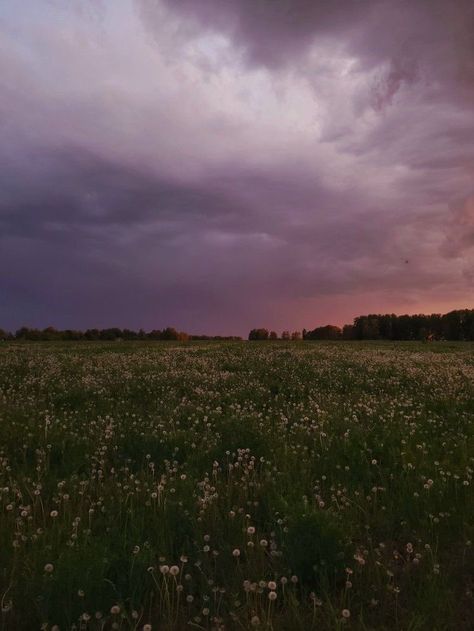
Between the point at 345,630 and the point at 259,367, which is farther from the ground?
the point at 259,367

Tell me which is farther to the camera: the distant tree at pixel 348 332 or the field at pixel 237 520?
the distant tree at pixel 348 332

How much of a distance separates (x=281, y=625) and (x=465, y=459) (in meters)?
4.44

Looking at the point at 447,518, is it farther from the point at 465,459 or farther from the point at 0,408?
the point at 0,408

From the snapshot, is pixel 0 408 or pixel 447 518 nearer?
pixel 447 518

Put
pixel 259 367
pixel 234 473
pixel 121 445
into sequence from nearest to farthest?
1. pixel 234 473
2. pixel 121 445
3. pixel 259 367

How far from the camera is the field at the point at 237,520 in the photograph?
3.74 metres

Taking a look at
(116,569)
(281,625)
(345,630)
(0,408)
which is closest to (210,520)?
(116,569)

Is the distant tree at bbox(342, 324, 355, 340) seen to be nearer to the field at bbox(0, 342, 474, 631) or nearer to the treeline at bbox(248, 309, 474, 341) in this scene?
the treeline at bbox(248, 309, 474, 341)

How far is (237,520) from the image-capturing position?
5.04m

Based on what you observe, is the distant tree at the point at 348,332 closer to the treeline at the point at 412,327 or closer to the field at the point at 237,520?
the treeline at the point at 412,327

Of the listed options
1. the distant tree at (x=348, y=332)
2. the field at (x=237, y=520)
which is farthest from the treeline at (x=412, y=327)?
the field at (x=237, y=520)

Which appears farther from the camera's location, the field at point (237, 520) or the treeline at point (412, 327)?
the treeline at point (412, 327)

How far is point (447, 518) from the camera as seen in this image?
5.27 m

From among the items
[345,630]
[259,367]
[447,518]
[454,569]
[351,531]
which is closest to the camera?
[345,630]
